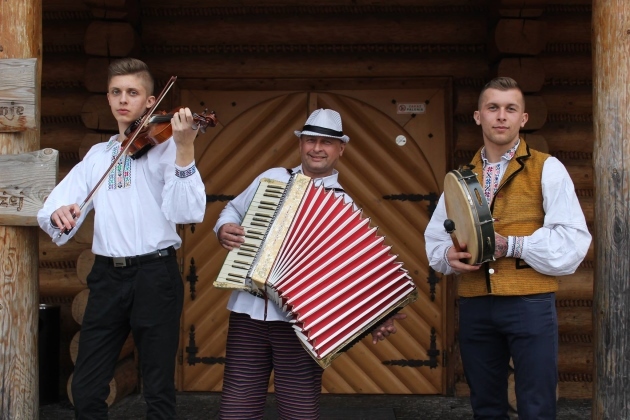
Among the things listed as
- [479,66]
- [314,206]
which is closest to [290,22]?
[479,66]

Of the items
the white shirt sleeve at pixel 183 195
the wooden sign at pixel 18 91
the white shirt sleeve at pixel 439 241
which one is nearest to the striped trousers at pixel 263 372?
the white shirt sleeve at pixel 183 195

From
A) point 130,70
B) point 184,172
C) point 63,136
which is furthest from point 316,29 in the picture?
point 184,172

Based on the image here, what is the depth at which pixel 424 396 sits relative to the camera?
597 cm

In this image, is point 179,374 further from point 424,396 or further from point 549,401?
point 549,401

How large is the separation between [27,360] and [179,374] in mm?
2144

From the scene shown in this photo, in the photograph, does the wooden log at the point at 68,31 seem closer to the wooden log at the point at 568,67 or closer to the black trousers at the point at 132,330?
the black trousers at the point at 132,330

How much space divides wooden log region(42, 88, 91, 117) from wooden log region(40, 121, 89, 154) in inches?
3.3

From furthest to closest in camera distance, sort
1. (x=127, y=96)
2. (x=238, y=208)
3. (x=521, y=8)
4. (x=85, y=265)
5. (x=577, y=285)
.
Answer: (x=577, y=285) < (x=521, y=8) < (x=85, y=265) < (x=238, y=208) < (x=127, y=96)

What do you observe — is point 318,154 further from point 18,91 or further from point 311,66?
point 311,66

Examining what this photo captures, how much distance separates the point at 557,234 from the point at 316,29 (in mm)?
2956

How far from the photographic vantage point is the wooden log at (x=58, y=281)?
599 cm

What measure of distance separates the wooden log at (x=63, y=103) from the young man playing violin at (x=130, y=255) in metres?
2.46

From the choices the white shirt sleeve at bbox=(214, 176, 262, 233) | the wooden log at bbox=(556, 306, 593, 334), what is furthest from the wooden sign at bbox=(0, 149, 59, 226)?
the wooden log at bbox=(556, 306, 593, 334)

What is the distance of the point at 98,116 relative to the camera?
222 inches
